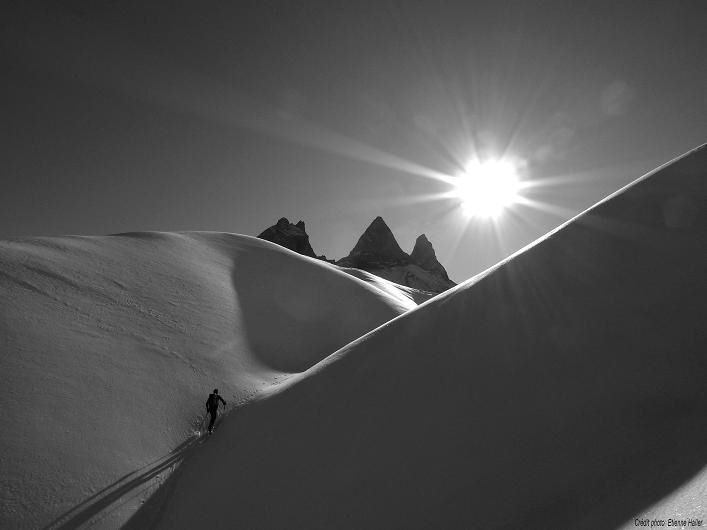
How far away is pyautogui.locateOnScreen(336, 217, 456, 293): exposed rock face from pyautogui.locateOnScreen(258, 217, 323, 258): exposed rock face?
15.0 meters

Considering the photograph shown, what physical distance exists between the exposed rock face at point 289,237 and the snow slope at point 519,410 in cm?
9211

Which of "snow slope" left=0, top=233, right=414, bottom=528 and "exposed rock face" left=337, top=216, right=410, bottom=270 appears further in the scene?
"exposed rock face" left=337, top=216, right=410, bottom=270

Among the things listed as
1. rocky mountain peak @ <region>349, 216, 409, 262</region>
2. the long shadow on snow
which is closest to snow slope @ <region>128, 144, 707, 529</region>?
the long shadow on snow

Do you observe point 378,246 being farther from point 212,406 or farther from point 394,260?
point 212,406

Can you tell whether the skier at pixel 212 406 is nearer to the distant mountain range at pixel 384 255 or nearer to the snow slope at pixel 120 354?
the snow slope at pixel 120 354

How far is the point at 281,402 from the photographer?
9562 mm

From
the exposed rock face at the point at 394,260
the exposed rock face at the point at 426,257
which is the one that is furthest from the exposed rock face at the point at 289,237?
the exposed rock face at the point at 426,257

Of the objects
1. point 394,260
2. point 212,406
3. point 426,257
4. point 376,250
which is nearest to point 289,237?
point 376,250

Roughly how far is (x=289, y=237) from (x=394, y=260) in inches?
1462

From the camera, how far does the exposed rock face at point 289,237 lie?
101188mm

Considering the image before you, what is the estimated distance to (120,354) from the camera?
1003 centimetres

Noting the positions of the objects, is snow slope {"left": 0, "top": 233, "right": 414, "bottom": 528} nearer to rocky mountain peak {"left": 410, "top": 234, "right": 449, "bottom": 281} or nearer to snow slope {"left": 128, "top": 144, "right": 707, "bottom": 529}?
snow slope {"left": 128, "top": 144, "right": 707, "bottom": 529}

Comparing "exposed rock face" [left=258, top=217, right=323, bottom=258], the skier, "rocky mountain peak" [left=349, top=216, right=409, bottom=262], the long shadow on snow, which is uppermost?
"rocky mountain peak" [left=349, top=216, right=409, bottom=262]

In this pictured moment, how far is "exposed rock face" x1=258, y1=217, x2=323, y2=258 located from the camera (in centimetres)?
10119
